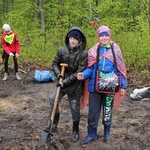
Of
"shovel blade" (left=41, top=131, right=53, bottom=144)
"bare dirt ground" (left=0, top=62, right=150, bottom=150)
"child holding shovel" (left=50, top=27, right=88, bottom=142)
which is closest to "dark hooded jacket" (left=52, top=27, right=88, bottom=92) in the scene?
"child holding shovel" (left=50, top=27, right=88, bottom=142)

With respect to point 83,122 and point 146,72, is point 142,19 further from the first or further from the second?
point 83,122

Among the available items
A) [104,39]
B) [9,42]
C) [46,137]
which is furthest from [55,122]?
[9,42]

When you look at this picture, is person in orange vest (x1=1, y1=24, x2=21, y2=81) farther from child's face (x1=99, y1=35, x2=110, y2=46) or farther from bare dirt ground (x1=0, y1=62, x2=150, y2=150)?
child's face (x1=99, y1=35, x2=110, y2=46)

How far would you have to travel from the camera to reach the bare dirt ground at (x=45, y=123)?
4.80 meters

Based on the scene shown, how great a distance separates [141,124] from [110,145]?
4.38 feet

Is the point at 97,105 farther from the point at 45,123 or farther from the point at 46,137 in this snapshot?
the point at 45,123

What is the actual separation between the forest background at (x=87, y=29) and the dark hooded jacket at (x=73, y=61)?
548 cm

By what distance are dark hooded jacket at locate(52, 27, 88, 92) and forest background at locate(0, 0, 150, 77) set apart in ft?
18.0

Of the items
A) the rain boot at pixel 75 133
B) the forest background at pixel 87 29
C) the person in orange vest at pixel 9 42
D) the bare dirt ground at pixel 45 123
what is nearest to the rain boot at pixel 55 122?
the bare dirt ground at pixel 45 123

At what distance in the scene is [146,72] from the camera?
974 centimetres

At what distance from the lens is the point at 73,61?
4.55 meters

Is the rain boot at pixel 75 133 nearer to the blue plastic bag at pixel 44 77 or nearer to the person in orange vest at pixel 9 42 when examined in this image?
the blue plastic bag at pixel 44 77

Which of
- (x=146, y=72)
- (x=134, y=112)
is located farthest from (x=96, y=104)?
(x=146, y=72)

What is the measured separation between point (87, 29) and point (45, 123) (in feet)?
21.4
